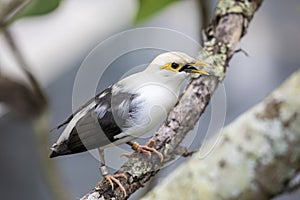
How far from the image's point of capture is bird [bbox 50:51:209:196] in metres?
0.36

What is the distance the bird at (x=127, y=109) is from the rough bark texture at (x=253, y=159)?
5 centimetres

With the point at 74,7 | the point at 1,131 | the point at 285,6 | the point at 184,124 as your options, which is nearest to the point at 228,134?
the point at 184,124

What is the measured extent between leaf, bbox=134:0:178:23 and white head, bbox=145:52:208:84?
25 cm

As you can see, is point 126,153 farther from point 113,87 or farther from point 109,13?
point 109,13

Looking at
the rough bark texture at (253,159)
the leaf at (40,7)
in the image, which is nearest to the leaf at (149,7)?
the leaf at (40,7)

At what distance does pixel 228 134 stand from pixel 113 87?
0.08m

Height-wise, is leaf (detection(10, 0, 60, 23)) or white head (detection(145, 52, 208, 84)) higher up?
leaf (detection(10, 0, 60, 23))

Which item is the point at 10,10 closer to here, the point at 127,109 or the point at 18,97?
the point at 18,97

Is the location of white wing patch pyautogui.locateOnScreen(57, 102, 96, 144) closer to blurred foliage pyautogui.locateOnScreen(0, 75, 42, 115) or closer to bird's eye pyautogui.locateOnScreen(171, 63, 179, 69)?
bird's eye pyautogui.locateOnScreen(171, 63, 179, 69)

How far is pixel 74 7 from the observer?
5.61 feet

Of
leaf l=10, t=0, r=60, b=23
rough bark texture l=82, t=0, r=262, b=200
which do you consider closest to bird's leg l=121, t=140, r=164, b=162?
rough bark texture l=82, t=0, r=262, b=200

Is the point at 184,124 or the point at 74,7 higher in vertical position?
the point at 184,124

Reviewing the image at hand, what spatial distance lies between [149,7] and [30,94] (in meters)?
0.16

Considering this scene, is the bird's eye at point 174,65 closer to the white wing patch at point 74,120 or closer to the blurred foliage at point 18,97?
the white wing patch at point 74,120
